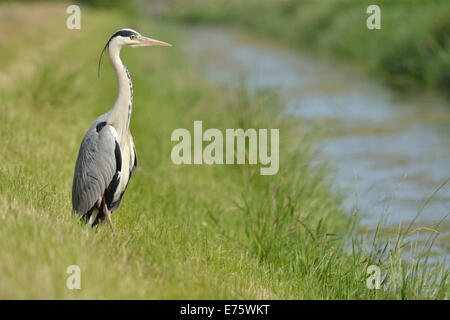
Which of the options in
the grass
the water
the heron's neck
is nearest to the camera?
the grass

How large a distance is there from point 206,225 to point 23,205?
197 centimetres

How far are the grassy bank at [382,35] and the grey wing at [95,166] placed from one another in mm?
10709

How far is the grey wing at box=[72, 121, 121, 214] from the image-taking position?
4.05 meters

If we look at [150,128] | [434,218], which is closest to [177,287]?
[434,218]

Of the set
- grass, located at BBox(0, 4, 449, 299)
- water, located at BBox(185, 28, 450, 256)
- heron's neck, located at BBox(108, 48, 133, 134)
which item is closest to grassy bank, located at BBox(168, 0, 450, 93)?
water, located at BBox(185, 28, 450, 256)

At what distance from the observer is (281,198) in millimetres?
5227

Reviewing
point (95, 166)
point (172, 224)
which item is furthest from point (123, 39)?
point (172, 224)

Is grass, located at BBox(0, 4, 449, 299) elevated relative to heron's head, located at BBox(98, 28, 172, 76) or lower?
lower

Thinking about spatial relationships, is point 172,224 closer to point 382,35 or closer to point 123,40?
point 123,40

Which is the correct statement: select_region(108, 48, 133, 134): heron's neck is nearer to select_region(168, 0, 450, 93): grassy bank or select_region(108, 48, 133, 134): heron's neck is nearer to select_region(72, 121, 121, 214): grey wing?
select_region(72, 121, 121, 214): grey wing

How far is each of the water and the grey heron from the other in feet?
5.85

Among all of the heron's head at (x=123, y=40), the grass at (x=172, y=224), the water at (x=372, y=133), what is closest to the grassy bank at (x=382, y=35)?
the water at (x=372, y=133)
